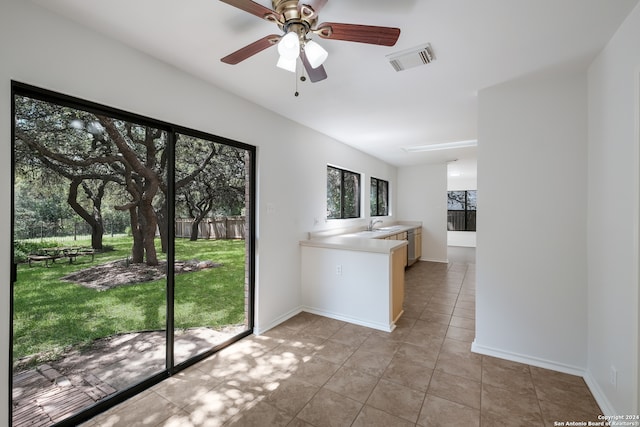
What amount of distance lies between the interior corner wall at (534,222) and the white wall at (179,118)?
6.85ft

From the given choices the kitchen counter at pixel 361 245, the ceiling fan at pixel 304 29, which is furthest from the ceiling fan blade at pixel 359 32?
the kitchen counter at pixel 361 245

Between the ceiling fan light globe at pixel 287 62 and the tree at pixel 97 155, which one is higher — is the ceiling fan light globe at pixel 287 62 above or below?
above

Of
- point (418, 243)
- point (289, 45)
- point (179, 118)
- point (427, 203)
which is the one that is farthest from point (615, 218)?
point (427, 203)

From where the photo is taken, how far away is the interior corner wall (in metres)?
2.21

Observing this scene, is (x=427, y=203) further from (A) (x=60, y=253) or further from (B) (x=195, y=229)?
(A) (x=60, y=253)

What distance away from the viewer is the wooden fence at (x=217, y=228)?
239cm

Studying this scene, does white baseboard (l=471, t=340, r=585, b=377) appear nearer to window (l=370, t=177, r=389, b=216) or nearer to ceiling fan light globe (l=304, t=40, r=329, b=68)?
ceiling fan light globe (l=304, t=40, r=329, b=68)

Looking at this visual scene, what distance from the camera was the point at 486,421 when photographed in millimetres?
1759

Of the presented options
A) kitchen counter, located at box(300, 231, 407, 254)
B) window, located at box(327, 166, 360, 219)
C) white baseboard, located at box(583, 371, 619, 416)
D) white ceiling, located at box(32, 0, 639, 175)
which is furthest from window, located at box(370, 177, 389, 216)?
white baseboard, located at box(583, 371, 619, 416)

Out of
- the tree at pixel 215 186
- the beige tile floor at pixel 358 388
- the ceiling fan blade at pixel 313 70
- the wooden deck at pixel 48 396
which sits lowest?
the beige tile floor at pixel 358 388

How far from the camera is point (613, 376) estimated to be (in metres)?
1.74

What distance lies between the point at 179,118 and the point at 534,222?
124 inches

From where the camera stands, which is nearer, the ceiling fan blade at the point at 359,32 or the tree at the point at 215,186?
the ceiling fan blade at the point at 359,32

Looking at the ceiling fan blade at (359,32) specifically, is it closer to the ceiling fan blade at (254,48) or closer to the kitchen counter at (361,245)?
the ceiling fan blade at (254,48)
